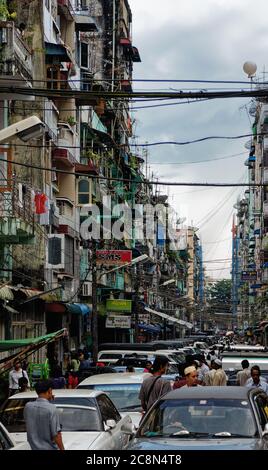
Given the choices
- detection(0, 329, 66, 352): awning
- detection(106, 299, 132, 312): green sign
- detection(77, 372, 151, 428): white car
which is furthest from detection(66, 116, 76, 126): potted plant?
detection(77, 372, 151, 428): white car

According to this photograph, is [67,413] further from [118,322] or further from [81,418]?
[118,322]

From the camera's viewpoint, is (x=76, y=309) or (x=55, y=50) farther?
(x=76, y=309)

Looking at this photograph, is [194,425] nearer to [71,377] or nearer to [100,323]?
[71,377]

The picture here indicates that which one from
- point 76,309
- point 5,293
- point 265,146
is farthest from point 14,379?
point 265,146

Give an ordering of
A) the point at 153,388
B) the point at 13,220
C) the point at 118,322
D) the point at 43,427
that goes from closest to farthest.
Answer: the point at 43,427 < the point at 153,388 < the point at 13,220 < the point at 118,322

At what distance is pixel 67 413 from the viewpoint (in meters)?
14.1

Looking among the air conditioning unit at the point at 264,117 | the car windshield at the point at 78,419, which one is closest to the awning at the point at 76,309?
the car windshield at the point at 78,419

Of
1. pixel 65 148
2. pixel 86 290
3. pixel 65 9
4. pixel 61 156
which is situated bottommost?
pixel 86 290

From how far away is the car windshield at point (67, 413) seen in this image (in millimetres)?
13883

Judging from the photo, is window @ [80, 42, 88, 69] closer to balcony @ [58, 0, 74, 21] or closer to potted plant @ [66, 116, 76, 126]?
balcony @ [58, 0, 74, 21]

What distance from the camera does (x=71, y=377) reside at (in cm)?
2786

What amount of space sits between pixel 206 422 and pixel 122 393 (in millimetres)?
6874
